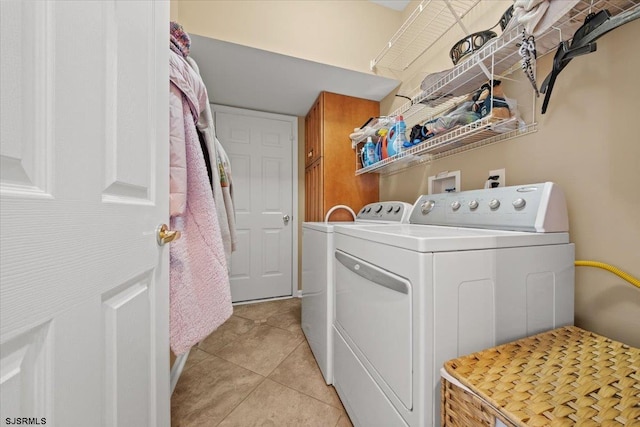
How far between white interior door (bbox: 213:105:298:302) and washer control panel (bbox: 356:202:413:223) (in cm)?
123

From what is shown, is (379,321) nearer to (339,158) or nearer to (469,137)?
(469,137)

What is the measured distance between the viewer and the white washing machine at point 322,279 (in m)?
1.31

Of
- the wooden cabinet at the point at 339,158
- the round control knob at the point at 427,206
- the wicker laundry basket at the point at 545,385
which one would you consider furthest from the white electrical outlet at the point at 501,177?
the wooden cabinet at the point at 339,158

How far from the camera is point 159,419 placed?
76 centimetres

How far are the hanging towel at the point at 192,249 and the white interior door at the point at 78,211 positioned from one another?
215 millimetres

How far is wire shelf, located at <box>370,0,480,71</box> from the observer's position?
1456 mm

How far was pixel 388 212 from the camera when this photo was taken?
66.9 inches

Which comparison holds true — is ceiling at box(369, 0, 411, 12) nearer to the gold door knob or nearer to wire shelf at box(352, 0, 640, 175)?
wire shelf at box(352, 0, 640, 175)

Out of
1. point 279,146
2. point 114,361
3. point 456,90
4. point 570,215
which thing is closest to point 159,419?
point 114,361

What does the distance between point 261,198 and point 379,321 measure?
227 cm

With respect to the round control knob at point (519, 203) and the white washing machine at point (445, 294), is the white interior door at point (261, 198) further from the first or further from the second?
the round control knob at point (519, 203)

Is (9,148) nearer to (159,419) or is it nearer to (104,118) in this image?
(104,118)

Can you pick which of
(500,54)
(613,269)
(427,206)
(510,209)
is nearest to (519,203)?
(510,209)

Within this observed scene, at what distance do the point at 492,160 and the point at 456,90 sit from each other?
1.45ft
